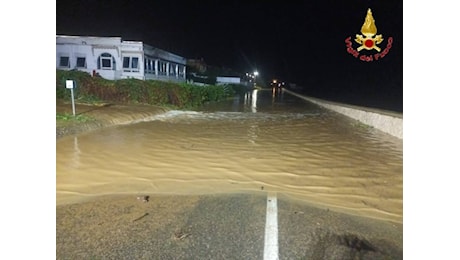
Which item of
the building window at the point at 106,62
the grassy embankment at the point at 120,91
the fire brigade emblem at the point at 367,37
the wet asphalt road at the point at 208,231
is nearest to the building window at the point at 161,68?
the building window at the point at 106,62

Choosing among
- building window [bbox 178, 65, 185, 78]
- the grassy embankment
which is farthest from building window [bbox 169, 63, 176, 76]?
the grassy embankment

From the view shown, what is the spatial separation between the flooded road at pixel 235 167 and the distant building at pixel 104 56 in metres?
19.2

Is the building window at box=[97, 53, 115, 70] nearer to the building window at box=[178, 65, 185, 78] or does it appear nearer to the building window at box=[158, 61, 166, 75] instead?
the building window at box=[158, 61, 166, 75]

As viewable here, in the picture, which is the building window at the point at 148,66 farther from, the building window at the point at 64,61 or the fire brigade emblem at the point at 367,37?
the fire brigade emblem at the point at 367,37

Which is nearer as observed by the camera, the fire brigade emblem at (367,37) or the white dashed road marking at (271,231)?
the white dashed road marking at (271,231)

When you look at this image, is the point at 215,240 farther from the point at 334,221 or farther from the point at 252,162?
the point at 252,162

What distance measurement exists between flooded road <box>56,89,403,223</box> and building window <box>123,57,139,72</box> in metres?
19.2

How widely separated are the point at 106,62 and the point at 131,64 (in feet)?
7.30

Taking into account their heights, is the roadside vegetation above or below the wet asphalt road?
above

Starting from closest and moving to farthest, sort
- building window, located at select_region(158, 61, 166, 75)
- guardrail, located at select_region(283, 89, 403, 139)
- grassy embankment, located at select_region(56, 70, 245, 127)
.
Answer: guardrail, located at select_region(283, 89, 403, 139) < grassy embankment, located at select_region(56, 70, 245, 127) < building window, located at select_region(158, 61, 166, 75)

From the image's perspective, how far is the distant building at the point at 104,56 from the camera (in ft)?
92.9

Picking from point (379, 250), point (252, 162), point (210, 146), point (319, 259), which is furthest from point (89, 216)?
point (210, 146)

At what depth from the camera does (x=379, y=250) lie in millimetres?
3469

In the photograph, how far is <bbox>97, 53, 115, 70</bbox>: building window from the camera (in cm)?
2898
